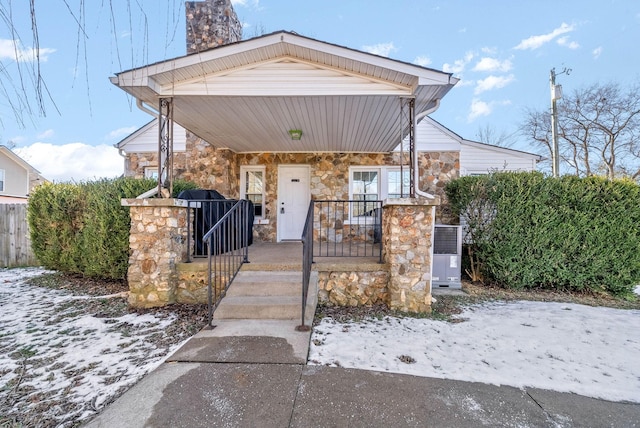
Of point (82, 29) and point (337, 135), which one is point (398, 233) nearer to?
point (337, 135)

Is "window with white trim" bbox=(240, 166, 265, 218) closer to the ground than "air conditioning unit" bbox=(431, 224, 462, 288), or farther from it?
farther from it

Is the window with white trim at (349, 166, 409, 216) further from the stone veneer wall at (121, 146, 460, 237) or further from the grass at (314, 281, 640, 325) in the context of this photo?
the grass at (314, 281, 640, 325)

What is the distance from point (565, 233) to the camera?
16.0ft

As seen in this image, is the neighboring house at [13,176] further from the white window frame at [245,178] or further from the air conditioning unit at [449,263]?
the air conditioning unit at [449,263]

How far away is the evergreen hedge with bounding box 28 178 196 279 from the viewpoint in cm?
474

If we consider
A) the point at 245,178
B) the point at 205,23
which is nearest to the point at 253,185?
the point at 245,178

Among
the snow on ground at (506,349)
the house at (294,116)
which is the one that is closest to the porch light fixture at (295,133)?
the house at (294,116)

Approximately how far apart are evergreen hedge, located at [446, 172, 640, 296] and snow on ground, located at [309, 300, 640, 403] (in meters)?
1.07

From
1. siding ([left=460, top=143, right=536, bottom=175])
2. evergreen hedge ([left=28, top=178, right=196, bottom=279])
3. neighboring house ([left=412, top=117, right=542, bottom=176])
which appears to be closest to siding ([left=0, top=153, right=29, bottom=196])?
evergreen hedge ([left=28, top=178, right=196, bottom=279])

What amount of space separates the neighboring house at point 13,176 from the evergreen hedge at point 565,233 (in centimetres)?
1858

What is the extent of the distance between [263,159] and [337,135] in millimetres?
2127

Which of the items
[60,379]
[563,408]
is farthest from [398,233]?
[60,379]

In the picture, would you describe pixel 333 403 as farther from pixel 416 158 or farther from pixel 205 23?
pixel 205 23

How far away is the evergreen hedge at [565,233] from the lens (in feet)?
15.8
